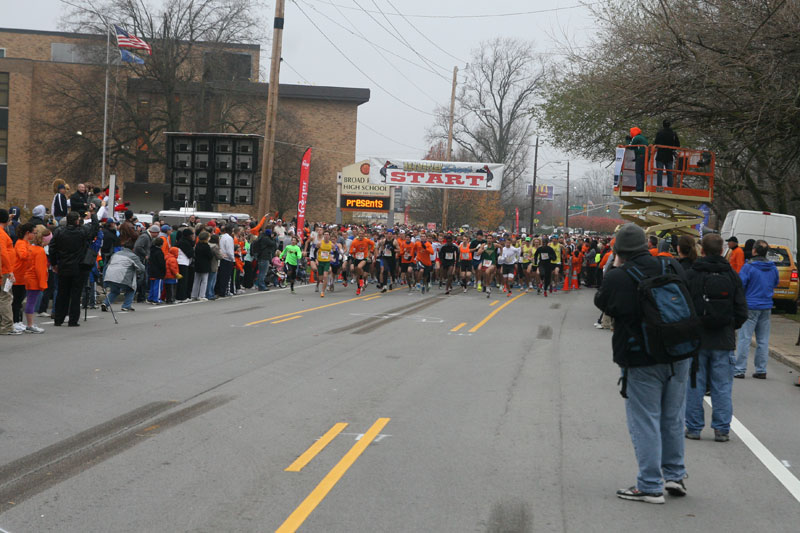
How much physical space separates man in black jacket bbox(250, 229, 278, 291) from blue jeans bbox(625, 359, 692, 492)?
20729 mm

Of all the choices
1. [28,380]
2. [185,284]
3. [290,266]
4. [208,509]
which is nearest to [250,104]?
[290,266]

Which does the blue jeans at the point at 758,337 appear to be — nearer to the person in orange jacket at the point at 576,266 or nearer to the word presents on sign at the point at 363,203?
the person in orange jacket at the point at 576,266

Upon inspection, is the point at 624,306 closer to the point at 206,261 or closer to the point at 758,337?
the point at 758,337

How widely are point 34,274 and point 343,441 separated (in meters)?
8.63

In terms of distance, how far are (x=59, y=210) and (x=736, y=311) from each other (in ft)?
50.6

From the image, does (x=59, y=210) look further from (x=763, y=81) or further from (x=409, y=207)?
(x=409, y=207)

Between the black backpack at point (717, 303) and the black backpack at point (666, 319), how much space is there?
92.1 inches

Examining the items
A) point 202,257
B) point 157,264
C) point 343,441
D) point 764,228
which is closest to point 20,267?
point 157,264

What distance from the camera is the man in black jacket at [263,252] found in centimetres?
2569

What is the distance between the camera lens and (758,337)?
11.7m

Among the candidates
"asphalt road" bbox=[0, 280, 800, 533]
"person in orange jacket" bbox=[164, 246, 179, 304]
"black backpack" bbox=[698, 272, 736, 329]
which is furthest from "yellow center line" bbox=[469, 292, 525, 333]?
"black backpack" bbox=[698, 272, 736, 329]

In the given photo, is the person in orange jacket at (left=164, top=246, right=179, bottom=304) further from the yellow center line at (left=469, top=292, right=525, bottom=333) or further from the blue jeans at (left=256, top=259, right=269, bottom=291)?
the yellow center line at (left=469, top=292, right=525, bottom=333)

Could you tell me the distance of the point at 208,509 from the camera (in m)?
5.33

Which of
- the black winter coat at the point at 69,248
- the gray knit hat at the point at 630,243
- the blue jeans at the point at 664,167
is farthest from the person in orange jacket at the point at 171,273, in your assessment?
the gray knit hat at the point at 630,243
